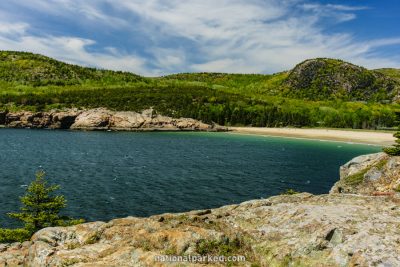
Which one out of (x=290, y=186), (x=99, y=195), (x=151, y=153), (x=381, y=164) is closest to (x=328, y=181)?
(x=290, y=186)

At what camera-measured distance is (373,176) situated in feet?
115

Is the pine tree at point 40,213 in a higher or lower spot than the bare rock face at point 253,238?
lower

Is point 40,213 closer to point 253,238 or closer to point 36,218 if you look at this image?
point 36,218

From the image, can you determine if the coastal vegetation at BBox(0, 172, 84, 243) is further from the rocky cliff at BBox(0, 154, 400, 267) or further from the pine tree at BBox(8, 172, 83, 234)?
the rocky cliff at BBox(0, 154, 400, 267)

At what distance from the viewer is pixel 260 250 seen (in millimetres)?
14922

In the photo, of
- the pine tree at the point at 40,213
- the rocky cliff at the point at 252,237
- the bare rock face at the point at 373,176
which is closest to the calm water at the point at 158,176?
the pine tree at the point at 40,213

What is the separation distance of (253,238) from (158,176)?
185ft

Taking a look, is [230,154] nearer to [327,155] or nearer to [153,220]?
[327,155]

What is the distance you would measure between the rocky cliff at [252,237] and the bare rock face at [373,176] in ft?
53.4

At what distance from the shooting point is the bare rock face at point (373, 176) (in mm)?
33281

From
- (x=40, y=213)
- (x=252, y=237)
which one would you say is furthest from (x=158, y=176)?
(x=252, y=237)

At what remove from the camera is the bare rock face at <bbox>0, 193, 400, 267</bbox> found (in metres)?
13.4

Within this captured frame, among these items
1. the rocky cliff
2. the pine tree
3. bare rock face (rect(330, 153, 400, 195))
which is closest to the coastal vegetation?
the pine tree

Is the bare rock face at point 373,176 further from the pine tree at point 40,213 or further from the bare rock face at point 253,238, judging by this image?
the pine tree at point 40,213
